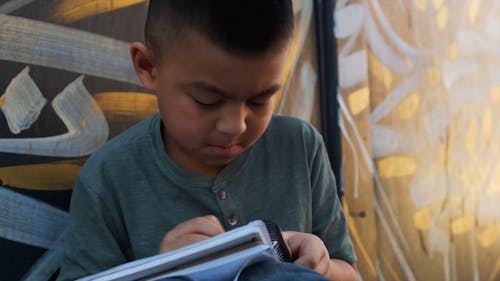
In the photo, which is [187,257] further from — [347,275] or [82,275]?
[347,275]

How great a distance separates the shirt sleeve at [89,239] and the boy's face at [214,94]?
0.24 metres

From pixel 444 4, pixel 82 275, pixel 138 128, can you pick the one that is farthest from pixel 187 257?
pixel 444 4

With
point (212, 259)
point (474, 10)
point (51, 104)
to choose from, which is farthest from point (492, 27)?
point (212, 259)

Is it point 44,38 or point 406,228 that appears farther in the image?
point 406,228

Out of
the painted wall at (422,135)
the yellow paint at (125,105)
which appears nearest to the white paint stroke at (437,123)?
the painted wall at (422,135)

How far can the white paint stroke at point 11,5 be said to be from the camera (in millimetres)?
1564

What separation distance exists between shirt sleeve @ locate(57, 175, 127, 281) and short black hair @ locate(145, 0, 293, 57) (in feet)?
1.23

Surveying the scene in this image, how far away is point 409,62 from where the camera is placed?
2512 millimetres

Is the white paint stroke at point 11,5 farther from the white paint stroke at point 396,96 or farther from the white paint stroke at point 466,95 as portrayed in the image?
the white paint stroke at point 466,95

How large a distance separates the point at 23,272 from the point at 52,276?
0.23 ft

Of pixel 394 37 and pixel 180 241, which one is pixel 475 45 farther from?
pixel 180 241

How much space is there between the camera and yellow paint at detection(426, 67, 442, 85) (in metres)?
2.57

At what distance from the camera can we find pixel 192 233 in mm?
1268

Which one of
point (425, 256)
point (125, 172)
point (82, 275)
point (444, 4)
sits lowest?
point (425, 256)
